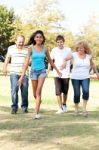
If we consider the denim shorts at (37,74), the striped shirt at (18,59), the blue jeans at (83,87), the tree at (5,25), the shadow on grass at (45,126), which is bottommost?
the tree at (5,25)

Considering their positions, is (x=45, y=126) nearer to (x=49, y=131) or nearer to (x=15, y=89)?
(x=49, y=131)

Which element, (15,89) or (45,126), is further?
(15,89)

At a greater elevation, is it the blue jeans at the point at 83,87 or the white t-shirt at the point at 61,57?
the white t-shirt at the point at 61,57

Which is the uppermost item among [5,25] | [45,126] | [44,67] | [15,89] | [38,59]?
[38,59]

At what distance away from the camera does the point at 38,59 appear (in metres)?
11.7

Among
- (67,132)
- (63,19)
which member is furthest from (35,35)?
(63,19)

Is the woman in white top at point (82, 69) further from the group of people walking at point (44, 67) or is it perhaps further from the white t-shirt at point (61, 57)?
the white t-shirt at point (61, 57)

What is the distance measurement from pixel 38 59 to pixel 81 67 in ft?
4.32

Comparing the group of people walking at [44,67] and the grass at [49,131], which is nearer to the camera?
the grass at [49,131]

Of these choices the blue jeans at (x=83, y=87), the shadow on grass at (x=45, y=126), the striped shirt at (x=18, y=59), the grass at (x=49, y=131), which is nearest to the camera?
the grass at (x=49, y=131)

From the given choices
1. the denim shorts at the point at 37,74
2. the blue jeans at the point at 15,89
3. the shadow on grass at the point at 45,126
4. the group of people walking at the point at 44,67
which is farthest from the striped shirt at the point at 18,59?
the shadow on grass at the point at 45,126

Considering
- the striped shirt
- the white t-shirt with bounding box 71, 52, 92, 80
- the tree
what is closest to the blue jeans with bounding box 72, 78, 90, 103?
the white t-shirt with bounding box 71, 52, 92, 80

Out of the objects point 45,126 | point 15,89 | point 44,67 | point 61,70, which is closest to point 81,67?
point 61,70

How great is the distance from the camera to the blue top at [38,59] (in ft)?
38.3
